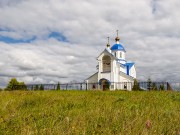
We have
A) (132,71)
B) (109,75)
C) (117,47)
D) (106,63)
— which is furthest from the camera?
(132,71)

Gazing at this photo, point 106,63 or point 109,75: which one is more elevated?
point 106,63

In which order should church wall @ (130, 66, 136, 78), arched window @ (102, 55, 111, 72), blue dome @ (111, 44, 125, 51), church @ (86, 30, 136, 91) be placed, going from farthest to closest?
church wall @ (130, 66, 136, 78), blue dome @ (111, 44, 125, 51), arched window @ (102, 55, 111, 72), church @ (86, 30, 136, 91)

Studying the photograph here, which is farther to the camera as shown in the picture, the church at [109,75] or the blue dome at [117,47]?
the blue dome at [117,47]

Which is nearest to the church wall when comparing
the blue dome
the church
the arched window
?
the church

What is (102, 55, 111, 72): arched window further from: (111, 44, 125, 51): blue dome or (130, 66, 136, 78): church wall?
(130, 66, 136, 78): church wall

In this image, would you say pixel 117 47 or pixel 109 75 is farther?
pixel 117 47

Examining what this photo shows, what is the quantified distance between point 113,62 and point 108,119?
5354 cm

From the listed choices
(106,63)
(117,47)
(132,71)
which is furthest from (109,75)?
(132,71)

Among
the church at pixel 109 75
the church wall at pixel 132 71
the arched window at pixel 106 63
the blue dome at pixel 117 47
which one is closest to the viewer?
the church at pixel 109 75

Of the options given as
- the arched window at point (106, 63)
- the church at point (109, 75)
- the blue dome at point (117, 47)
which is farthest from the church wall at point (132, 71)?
the arched window at point (106, 63)

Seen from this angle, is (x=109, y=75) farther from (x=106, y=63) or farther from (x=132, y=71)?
(x=132, y=71)

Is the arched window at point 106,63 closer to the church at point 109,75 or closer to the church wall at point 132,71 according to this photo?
the church at point 109,75

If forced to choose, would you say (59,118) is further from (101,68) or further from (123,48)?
(123,48)

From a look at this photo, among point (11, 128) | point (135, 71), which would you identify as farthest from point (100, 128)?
point (135, 71)
